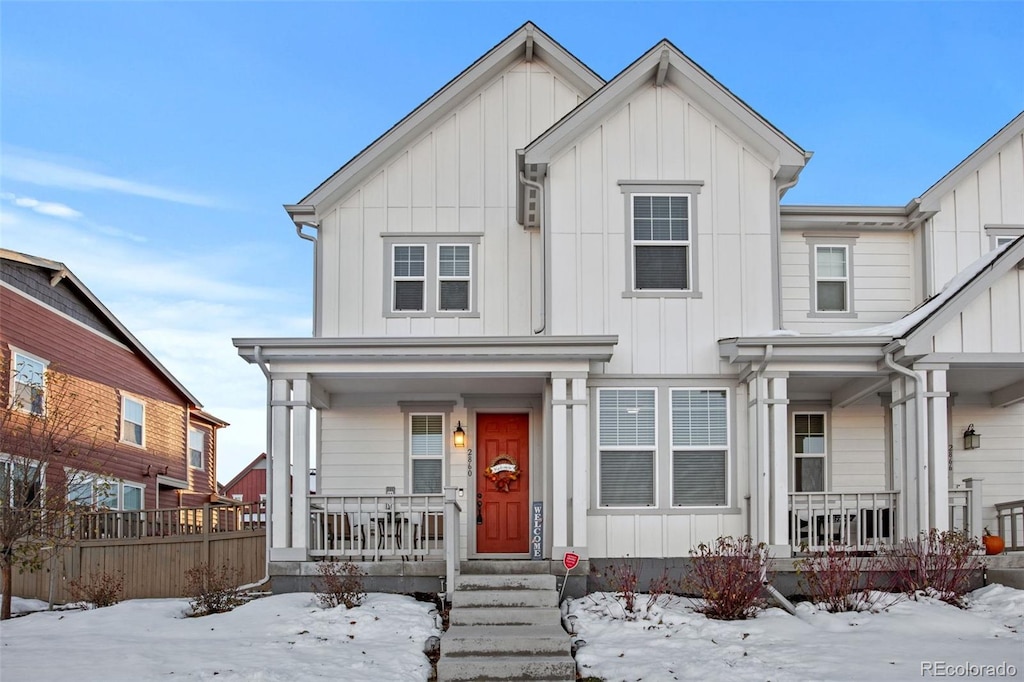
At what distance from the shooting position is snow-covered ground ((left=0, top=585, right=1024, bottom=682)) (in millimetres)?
10352

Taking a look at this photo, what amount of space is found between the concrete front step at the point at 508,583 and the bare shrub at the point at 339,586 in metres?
1.26

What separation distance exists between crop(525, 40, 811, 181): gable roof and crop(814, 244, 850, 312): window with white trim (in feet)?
7.52

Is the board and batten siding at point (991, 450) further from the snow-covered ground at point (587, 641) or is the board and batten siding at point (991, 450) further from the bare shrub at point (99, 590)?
the bare shrub at point (99, 590)

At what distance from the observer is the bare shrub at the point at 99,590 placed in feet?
47.8

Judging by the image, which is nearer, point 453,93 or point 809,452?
point 809,452

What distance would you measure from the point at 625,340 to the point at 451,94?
16.8 ft

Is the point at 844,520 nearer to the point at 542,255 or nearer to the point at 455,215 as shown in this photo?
the point at 542,255

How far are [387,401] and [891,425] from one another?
298 inches

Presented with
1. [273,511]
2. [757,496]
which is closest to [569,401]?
[757,496]

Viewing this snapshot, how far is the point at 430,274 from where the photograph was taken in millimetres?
16828

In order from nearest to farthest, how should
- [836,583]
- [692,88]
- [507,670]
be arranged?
[507,670] < [836,583] < [692,88]

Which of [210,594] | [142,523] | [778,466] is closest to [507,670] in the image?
[210,594]

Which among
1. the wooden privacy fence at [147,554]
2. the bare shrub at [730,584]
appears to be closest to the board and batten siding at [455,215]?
the wooden privacy fence at [147,554]

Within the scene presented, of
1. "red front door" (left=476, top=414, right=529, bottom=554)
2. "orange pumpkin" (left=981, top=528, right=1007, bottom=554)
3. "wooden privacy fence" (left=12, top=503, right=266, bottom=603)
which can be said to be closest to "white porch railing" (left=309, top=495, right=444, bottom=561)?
"red front door" (left=476, top=414, right=529, bottom=554)
